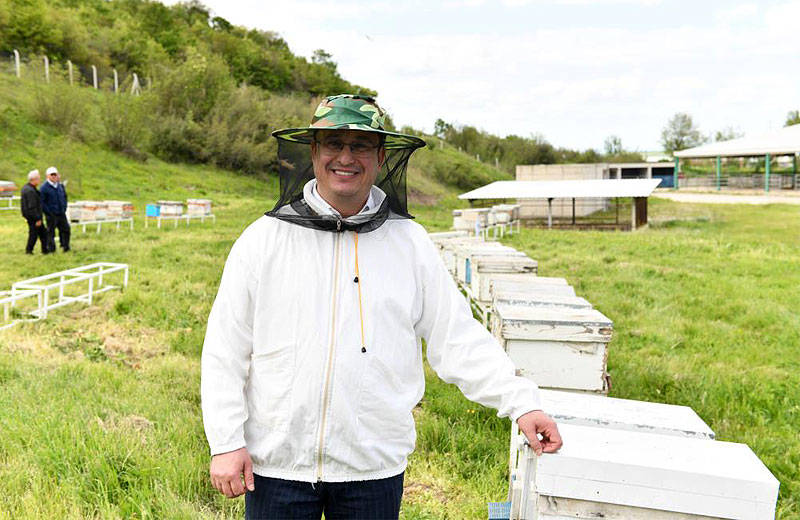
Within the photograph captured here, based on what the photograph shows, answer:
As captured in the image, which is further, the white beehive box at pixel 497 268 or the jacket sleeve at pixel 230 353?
the white beehive box at pixel 497 268

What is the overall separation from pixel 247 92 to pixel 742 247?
27.7 metres

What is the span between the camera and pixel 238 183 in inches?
1163

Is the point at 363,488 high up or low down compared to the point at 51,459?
up

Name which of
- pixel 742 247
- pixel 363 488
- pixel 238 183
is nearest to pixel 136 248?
pixel 363 488

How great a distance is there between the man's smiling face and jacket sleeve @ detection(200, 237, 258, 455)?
30cm

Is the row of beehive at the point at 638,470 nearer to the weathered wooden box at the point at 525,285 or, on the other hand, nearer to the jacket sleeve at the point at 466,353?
the jacket sleeve at the point at 466,353

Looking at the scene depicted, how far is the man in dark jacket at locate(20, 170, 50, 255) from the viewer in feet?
35.3

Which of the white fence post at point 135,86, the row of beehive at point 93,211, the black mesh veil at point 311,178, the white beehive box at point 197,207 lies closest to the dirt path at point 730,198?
the white beehive box at point 197,207

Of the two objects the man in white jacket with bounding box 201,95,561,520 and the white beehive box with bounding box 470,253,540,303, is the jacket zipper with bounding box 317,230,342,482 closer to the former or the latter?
the man in white jacket with bounding box 201,95,561,520

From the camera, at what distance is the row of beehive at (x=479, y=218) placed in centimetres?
1755

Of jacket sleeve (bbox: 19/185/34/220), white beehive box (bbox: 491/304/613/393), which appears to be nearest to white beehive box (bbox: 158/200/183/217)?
jacket sleeve (bbox: 19/185/34/220)

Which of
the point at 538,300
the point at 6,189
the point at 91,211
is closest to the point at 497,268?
the point at 538,300

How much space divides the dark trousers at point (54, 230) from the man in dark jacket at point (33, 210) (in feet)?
0.34

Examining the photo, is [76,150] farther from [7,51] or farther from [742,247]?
[742,247]
